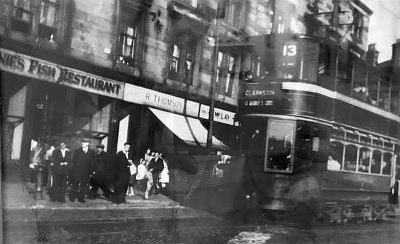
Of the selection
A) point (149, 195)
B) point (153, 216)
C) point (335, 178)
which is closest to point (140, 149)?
point (149, 195)

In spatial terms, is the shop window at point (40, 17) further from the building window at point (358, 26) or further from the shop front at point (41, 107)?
the building window at point (358, 26)

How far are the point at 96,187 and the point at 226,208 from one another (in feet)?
1.52

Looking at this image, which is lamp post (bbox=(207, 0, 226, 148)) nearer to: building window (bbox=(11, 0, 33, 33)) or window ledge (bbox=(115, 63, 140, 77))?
window ledge (bbox=(115, 63, 140, 77))

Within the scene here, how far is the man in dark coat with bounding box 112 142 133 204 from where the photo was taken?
127cm

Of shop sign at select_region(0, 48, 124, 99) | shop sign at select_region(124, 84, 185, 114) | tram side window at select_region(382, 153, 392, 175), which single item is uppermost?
shop sign at select_region(0, 48, 124, 99)

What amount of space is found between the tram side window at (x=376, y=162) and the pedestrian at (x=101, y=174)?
0.95 meters

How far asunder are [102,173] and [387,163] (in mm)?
1070

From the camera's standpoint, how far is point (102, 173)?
130cm

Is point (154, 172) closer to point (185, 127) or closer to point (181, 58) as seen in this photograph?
point (185, 127)

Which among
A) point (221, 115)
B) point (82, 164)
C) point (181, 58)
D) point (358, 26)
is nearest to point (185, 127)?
point (221, 115)

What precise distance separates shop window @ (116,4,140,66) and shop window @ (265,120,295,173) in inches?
19.0

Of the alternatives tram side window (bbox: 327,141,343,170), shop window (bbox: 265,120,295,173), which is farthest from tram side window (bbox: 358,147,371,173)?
shop window (bbox: 265,120,295,173)

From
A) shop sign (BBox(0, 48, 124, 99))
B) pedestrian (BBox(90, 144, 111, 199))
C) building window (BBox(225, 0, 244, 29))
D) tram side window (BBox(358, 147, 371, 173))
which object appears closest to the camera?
shop sign (BBox(0, 48, 124, 99))

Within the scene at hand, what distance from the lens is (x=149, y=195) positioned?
1.29m
